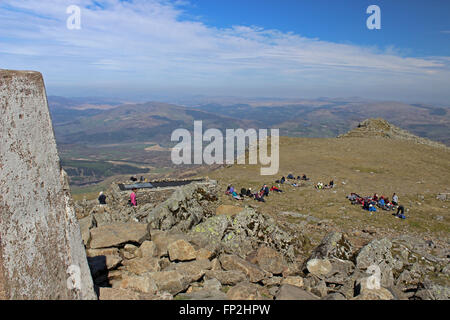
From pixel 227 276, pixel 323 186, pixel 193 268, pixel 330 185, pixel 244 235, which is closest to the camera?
pixel 227 276

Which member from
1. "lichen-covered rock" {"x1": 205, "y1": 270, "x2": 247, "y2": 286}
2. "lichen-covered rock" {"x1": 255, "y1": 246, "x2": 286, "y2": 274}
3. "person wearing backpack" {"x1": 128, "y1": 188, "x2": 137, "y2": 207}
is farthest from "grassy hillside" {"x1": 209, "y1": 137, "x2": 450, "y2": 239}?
"lichen-covered rock" {"x1": 205, "y1": 270, "x2": 247, "y2": 286}

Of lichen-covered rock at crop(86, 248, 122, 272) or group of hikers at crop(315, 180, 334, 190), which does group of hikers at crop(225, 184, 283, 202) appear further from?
lichen-covered rock at crop(86, 248, 122, 272)

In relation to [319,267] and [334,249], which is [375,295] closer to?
[319,267]

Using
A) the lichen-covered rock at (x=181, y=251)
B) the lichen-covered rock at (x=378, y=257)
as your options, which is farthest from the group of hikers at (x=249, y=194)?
the lichen-covered rock at (x=181, y=251)

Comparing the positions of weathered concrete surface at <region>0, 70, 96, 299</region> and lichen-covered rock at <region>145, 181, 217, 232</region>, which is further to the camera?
lichen-covered rock at <region>145, 181, 217, 232</region>

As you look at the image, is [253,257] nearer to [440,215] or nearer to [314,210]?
[314,210]

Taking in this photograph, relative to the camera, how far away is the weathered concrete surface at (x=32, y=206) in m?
5.30

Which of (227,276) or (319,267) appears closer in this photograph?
(227,276)

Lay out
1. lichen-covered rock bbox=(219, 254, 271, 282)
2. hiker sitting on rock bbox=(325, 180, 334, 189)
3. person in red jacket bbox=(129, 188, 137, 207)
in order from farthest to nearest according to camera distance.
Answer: hiker sitting on rock bbox=(325, 180, 334, 189)
person in red jacket bbox=(129, 188, 137, 207)
lichen-covered rock bbox=(219, 254, 271, 282)

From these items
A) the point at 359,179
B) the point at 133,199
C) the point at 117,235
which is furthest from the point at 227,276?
the point at 359,179

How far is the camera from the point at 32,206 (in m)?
5.55

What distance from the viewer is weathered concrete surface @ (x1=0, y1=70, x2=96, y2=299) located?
5.30m

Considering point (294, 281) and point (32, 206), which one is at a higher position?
point (32, 206)
